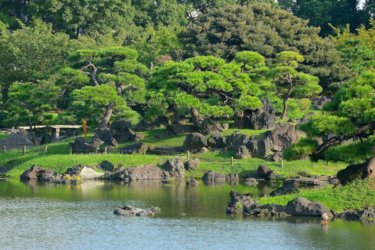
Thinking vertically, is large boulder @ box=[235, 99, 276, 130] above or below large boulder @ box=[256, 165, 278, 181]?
above

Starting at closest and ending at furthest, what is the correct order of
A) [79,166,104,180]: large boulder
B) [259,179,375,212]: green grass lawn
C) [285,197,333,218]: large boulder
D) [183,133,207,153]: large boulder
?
[285,197,333,218]: large boulder → [259,179,375,212]: green grass lawn → [79,166,104,180]: large boulder → [183,133,207,153]: large boulder

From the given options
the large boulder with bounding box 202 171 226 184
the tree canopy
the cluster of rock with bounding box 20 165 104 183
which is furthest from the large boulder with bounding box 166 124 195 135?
the tree canopy

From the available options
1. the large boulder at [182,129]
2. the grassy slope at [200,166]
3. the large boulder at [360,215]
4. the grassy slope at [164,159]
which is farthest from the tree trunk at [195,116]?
the large boulder at [360,215]

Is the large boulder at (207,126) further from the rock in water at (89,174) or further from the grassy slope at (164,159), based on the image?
the rock in water at (89,174)

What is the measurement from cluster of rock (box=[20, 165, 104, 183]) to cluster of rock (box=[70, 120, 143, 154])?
4.76 m

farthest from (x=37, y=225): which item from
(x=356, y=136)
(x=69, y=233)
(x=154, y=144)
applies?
(x=154, y=144)

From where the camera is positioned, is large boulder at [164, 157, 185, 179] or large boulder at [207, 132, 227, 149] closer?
large boulder at [164, 157, 185, 179]

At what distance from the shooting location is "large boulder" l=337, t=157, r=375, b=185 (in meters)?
46.6

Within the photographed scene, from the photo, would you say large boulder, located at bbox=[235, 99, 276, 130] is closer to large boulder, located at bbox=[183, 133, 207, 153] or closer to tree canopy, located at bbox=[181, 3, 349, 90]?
large boulder, located at bbox=[183, 133, 207, 153]

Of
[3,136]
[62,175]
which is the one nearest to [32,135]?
[3,136]

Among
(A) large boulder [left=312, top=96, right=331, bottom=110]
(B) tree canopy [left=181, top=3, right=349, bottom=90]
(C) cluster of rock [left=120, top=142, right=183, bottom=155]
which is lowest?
(C) cluster of rock [left=120, top=142, right=183, bottom=155]

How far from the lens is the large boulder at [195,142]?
68.4 meters

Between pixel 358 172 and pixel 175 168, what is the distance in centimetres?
1953

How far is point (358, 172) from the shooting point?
1860 inches
